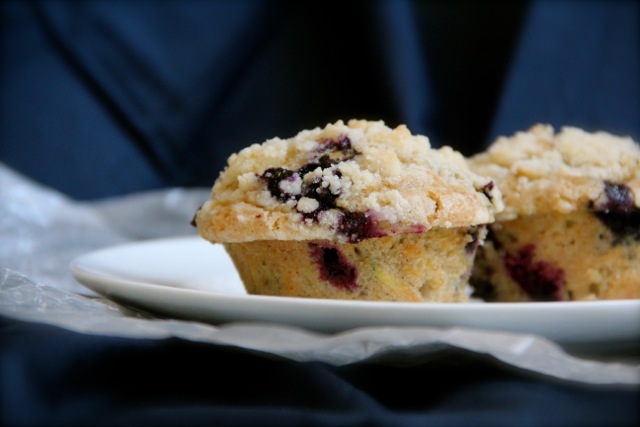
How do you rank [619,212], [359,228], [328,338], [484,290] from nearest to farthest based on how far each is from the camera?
[328,338]
[359,228]
[619,212]
[484,290]

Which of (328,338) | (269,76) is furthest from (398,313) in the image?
(269,76)

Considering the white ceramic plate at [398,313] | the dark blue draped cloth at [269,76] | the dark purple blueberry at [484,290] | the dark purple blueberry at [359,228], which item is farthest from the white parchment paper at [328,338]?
the dark blue draped cloth at [269,76]

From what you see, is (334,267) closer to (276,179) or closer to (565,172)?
(276,179)

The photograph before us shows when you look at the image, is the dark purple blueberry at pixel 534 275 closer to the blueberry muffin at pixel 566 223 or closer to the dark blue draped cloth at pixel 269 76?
the blueberry muffin at pixel 566 223

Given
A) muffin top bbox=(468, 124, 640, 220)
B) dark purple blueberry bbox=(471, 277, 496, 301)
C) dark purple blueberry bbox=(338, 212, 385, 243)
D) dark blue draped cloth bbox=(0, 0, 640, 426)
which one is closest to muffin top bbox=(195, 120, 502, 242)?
dark purple blueberry bbox=(338, 212, 385, 243)

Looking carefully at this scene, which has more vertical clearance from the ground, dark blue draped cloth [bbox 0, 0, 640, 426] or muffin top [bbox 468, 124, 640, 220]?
dark blue draped cloth [bbox 0, 0, 640, 426]

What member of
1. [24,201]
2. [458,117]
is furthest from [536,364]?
[458,117]

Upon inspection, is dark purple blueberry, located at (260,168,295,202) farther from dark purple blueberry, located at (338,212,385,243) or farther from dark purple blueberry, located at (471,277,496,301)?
dark purple blueberry, located at (471,277,496,301)

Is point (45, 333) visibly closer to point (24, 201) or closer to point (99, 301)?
point (99, 301)
